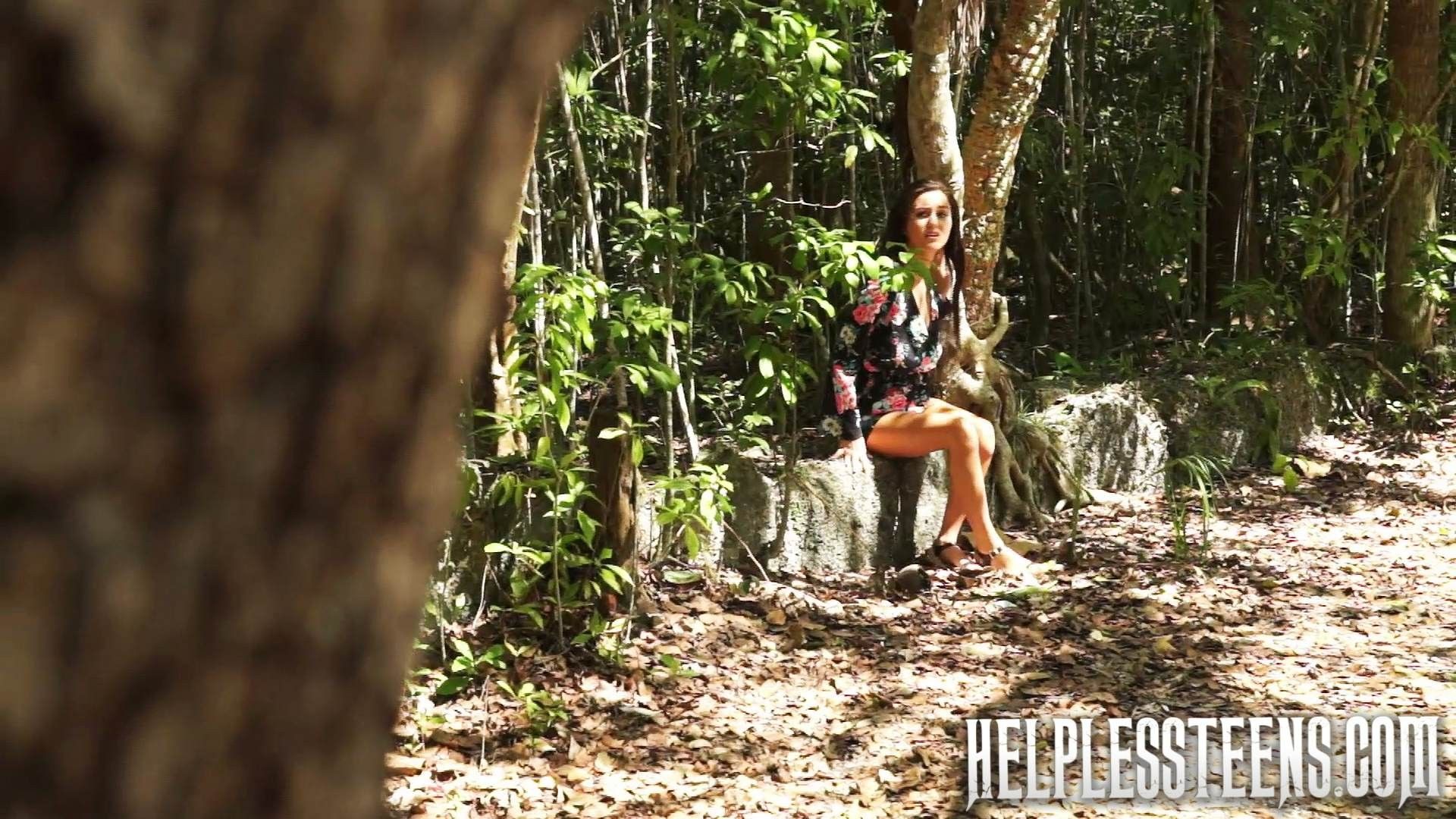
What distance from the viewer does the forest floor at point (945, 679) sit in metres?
3.80

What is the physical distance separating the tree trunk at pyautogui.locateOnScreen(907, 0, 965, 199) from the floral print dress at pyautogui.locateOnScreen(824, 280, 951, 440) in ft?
2.18

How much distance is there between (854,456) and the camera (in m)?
5.73

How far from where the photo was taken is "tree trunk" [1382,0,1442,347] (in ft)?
25.9

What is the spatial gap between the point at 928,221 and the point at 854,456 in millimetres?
963

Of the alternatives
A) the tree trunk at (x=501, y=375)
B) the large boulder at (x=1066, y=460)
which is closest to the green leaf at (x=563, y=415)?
the tree trunk at (x=501, y=375)

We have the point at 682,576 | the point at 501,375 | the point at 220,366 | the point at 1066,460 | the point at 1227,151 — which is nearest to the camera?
the point at 220,366

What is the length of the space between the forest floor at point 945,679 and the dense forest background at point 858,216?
394 millimetres

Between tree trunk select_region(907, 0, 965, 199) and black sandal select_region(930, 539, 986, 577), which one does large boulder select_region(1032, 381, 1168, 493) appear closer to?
black sandal select_region(930, 539, 986, 577)

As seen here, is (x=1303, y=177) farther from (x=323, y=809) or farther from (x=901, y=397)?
(x=323, y=809)

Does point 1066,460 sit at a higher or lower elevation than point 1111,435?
lower

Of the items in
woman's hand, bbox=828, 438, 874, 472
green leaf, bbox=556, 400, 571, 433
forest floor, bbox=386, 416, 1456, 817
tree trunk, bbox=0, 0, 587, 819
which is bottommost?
forest floor, bbox=386, 416, 1456, 817

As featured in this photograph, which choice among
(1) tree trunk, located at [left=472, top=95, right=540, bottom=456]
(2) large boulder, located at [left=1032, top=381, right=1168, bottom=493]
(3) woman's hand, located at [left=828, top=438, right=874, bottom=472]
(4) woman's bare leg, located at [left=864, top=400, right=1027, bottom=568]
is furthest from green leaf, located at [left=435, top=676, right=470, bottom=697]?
(2) large boulder, located at [left=1032, top=381, right=1168, bottom=493]

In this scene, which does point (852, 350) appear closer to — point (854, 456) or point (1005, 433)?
point (854, 456)

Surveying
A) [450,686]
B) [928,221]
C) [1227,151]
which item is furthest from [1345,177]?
[450,686]
